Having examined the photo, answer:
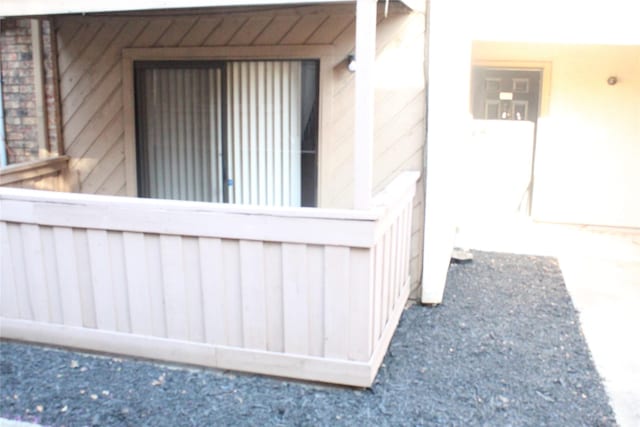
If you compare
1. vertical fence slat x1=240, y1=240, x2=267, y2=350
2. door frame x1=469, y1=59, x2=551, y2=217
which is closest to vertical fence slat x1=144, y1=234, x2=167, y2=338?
vertical fence slat x1=240, y1=240, x2=267, y2=350

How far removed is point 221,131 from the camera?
573cm

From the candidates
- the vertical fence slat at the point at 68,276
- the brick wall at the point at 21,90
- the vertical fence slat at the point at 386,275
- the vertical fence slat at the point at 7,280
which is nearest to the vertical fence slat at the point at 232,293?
the vertical fence slat at the point at 386,275

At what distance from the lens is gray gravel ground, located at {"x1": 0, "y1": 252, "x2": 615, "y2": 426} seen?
332 cm

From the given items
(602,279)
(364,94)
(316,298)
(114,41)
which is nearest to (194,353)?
(316,298)

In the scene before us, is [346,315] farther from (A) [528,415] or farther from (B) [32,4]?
(B) [32,4]

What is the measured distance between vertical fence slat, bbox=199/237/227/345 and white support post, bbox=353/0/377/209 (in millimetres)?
879

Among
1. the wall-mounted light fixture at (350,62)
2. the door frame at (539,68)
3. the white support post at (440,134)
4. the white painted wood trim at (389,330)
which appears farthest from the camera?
the door frame at (539,68)

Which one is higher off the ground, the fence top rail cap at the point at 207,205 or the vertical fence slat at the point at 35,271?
the fence top rail cap at the point at 207,205

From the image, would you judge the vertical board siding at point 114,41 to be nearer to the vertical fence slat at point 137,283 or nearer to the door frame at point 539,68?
the vertical fence slat at point 137,283

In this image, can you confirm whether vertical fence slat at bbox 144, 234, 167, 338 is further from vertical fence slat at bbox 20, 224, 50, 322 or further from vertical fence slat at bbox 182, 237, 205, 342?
vertical fence slat at bbox 20, 224, 50, 322

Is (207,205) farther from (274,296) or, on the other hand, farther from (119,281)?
(119,281)

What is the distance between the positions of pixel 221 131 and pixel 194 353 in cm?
249

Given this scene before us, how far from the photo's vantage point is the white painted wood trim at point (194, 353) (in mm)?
3609

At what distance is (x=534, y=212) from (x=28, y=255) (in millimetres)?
6086
